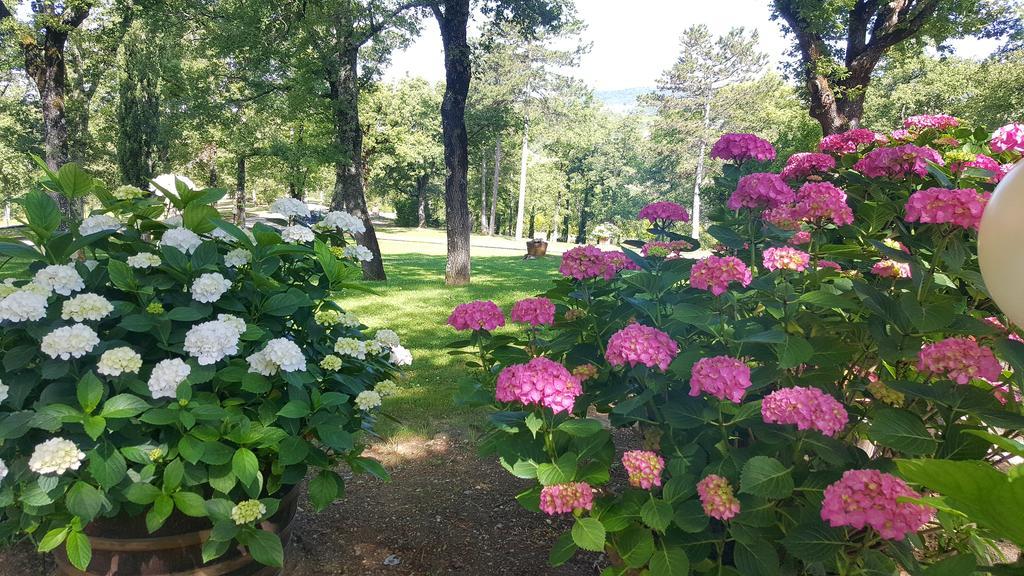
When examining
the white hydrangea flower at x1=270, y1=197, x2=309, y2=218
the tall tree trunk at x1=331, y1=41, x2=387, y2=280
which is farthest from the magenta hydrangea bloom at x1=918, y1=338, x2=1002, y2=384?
the tall tree trunk at x1=331, y1=41, x2=387, y2=280

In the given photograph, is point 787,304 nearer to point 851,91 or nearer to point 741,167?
point 741,167

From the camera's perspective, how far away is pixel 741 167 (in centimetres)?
211

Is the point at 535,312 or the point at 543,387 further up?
the point at 535,312

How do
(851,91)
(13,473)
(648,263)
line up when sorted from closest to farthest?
1. (13,473)
2. (648,263)
3. (851,91)

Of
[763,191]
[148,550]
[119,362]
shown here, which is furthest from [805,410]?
[148,550]

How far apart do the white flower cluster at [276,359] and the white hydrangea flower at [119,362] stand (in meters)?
0.29

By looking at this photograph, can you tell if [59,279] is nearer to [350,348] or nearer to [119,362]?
[119,362]

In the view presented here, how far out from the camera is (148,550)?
1.62 m

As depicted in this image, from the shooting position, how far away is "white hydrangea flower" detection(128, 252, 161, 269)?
1640 millimetres

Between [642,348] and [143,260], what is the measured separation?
5.11 feet

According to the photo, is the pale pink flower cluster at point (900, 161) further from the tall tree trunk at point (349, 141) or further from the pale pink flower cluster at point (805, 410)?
the tall tree trunk at point (349, 141)

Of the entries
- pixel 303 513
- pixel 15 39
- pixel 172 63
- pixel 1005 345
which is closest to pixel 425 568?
pixel 303 513

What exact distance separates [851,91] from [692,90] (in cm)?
3233

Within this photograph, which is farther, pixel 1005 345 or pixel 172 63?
pixel 172 63
